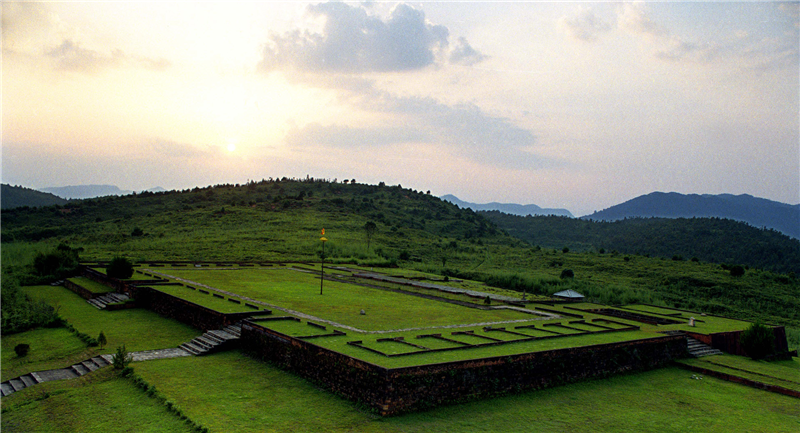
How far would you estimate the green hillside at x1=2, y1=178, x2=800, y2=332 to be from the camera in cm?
3541

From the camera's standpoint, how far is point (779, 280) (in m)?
39.5

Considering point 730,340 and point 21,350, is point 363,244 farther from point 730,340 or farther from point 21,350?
point 21,350

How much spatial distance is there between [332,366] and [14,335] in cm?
1352

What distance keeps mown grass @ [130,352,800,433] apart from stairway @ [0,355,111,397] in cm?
143

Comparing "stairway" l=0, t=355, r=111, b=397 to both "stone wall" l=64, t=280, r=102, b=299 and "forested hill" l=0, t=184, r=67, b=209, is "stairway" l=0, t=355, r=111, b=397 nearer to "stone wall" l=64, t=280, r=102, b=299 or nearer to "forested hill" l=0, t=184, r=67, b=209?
"stone wall" l=64, t=280, r=102, b=299

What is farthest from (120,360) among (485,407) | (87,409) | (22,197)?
(22,197)

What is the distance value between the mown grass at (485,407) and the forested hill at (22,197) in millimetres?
88531

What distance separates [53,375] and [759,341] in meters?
22.7

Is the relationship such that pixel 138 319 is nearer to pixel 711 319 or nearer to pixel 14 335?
pixel 14 335

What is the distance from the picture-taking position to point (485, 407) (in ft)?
37.9

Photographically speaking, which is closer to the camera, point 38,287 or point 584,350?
point 584,350

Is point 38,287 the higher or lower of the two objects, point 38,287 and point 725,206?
the lower

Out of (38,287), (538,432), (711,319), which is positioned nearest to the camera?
(538,432)

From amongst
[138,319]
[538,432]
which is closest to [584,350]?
[538,432]
